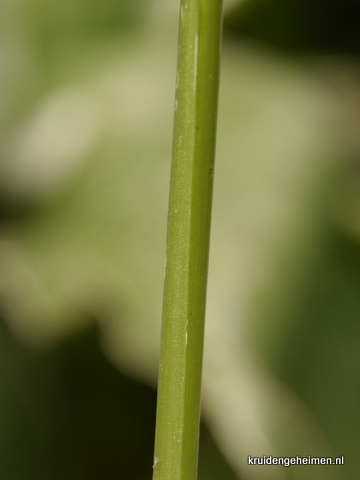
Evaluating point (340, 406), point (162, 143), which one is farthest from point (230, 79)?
point (340, 406)

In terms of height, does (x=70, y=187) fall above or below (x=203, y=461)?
above

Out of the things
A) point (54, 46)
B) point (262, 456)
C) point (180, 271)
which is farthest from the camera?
point (54, 46)

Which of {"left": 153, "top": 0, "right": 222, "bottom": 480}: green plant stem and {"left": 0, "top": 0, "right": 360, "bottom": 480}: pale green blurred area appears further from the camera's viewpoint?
{"left": 0, "top": 0, "right": 360, "bottom": 480}: pale green blurred area

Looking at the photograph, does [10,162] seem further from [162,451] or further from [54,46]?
[162,451]

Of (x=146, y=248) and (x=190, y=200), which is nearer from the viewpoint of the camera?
(x=190, y=200)

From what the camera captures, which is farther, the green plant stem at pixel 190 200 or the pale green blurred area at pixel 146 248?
the pale green blurred area at pixel 146 248
